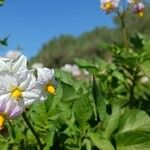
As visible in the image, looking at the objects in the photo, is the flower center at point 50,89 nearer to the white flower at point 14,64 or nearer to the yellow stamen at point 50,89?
the yellow stamen at point 50,89

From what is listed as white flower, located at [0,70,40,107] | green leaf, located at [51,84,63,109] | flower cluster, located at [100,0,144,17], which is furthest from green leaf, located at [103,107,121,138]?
flower cluster, located at [100,0,144,17]

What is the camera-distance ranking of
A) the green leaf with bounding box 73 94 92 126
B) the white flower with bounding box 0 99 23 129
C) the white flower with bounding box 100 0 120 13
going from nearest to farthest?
the white flower with bounding box 0 99 23 129 < the green leaf with bounding box 73 94 92 126 < the white flower with bounding box 100 0 120 13

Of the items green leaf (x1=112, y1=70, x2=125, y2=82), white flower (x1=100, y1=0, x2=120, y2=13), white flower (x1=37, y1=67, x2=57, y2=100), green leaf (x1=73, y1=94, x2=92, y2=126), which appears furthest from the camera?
white flower (x1=100, y1=0, x2=120, y2=13)

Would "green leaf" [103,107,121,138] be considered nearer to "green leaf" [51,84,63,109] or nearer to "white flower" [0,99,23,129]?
"green leaf" [51,84,63,109]

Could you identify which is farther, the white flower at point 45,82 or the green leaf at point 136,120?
the green leaf at point 136,120

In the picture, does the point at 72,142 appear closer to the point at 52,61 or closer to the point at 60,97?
the point at 60,97

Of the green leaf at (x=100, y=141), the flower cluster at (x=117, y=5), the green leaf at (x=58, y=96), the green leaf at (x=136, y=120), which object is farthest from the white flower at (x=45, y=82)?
the flower cluster at (x=117, y=5)

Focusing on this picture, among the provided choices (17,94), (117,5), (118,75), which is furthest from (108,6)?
(17,94)

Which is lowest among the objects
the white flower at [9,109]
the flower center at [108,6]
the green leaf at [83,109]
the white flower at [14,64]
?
the white flower at [9,109]
